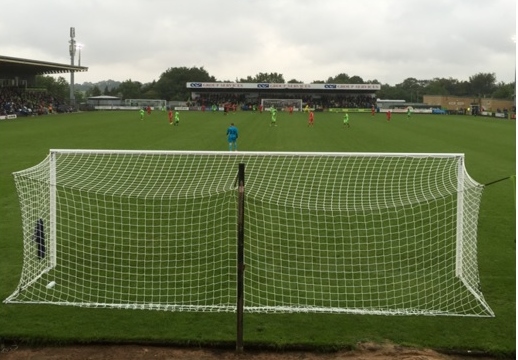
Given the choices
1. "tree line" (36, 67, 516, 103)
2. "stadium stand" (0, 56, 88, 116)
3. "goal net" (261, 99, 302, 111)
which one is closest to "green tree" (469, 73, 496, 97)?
"tree line" (36, 67, 516, 103)

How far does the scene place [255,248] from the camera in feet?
27.0

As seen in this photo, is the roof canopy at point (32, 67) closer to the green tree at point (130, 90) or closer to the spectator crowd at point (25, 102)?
the spectator crowd at point (25, 102)

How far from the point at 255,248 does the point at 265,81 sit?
5144 inches

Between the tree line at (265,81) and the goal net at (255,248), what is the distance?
110125 mm

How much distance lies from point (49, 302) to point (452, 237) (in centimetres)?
619

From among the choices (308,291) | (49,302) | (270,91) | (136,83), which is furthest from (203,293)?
(136,83)

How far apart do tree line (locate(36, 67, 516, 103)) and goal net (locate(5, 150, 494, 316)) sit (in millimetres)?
110125

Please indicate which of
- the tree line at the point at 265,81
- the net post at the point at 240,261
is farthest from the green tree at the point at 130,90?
the net post at the point at 240,261

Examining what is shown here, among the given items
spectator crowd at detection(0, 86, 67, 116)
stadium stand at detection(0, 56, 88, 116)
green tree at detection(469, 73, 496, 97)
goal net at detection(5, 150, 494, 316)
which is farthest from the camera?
green tree at detection(469, 73, 496, 97)

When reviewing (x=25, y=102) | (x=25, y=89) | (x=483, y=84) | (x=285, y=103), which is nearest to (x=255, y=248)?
(x=25, y=102)

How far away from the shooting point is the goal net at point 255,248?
6.57 metres

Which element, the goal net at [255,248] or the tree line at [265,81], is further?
the tree line at [265,81]

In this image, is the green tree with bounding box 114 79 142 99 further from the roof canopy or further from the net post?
the net post

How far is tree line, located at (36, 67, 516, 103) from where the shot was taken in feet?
415
